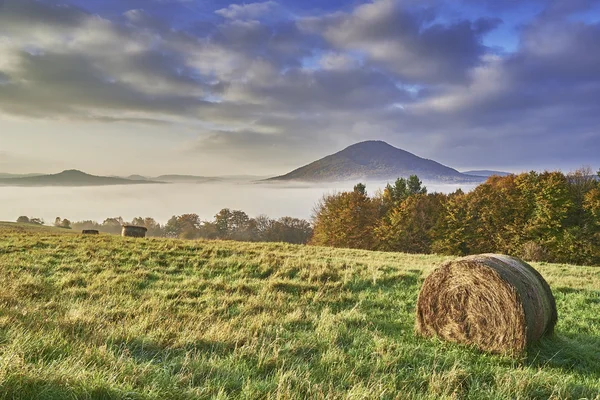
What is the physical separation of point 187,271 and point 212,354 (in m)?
9.69

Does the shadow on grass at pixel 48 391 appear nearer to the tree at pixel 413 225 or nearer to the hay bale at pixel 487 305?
the hay bale at pixel 487 305

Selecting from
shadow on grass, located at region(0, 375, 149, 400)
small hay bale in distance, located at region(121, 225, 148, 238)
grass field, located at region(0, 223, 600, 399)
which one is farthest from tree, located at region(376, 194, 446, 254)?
shadow on grass, located at region(0, 375, 149, 400)

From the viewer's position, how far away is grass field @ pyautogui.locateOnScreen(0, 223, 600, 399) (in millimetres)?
4367

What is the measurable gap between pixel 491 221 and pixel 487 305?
44232 mm

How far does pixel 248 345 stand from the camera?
6168 millimetres

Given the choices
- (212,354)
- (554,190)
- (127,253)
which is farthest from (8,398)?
(554,190)

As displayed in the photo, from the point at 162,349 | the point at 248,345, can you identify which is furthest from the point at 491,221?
the point at 162,349

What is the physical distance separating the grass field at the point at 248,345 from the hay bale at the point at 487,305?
0.36 meters

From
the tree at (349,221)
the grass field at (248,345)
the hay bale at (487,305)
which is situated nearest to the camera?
the grass field at (248,345)

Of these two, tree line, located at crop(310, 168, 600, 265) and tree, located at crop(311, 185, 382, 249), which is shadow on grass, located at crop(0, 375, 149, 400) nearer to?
tree line, located at crop(310, 168, 600, 265)

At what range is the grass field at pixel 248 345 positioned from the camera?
437 cm

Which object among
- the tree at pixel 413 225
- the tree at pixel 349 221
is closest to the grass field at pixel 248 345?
the tree at pixel 413 225

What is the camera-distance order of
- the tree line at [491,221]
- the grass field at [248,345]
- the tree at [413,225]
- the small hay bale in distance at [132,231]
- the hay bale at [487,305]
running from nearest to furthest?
the grass field at [248,345] < the hay bale at [487,305] < the small hay bale in distance at [132,231] < the tree line at [491,221] < the tree at [413,225]

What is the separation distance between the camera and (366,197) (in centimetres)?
6575
